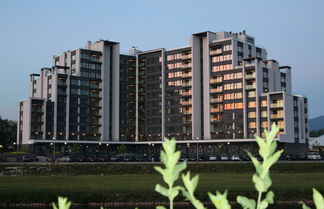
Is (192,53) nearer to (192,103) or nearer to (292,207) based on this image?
(192,103)

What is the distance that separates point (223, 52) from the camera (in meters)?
157

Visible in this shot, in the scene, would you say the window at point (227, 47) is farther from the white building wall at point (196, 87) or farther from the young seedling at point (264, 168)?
the young seedling at point (264, 168)

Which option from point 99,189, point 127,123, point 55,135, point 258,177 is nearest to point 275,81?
point 127,123

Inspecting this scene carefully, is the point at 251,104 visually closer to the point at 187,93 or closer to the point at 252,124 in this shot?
the point at 252,124

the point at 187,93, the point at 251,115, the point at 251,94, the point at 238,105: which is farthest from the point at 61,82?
the point at 251,115

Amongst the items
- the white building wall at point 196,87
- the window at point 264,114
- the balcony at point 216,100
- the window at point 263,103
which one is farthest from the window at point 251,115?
the white building wall at point 196,87

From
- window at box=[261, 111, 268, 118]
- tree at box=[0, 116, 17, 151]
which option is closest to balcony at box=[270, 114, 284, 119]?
window at box=[261, 111, 268, 118]

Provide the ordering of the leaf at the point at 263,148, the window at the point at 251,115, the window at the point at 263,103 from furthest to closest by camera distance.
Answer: the window at the point at 251,115
the window at the point at 263,103
the leaf at the point at 263,148

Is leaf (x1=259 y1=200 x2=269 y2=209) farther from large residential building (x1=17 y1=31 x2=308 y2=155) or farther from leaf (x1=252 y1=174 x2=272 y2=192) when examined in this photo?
large residential building (x1=17 y1=31 x2=308 y2=155)

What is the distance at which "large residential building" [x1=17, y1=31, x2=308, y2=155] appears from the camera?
15150 cm

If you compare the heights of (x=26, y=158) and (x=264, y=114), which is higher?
(x=264, y=114)

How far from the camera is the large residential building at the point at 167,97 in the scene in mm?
151500

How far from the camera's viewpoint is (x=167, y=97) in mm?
174250

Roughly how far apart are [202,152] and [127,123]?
33.7m
